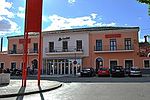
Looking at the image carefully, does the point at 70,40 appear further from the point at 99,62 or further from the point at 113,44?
the point at 113,44

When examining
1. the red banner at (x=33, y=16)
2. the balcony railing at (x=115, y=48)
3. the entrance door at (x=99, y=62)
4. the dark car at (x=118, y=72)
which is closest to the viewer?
the red banner at (x=33, y=16)

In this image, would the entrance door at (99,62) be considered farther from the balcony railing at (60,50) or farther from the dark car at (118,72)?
the dark car at (118,72)

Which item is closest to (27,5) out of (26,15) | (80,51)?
(26,15)

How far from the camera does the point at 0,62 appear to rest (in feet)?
167

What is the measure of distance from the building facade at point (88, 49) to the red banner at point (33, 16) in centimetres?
2278

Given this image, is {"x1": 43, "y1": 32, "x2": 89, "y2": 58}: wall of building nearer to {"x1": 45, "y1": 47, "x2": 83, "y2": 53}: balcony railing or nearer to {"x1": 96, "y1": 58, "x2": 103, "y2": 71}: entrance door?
{"x1": 45, "y1": 47, "x2": 83, "y2": 53}: balcony railing

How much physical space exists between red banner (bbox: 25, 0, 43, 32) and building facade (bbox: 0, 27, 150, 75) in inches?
897

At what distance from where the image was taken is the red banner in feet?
61.0

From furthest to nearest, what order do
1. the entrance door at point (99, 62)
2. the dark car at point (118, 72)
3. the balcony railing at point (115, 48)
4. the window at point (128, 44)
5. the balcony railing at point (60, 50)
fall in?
the balcony railing at point (60, 50)
the entrance door at point (99, 62)
the window at point (128, 44)
the balcony railing at point (115, 48)
the dark car at point (118, 72)

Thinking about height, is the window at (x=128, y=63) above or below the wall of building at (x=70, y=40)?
below

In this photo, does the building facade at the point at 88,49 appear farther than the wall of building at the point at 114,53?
Yes

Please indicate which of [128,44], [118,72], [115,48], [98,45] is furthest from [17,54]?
[118,72]

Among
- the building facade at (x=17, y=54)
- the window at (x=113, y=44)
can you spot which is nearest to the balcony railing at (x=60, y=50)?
the building facade at (x=17, y=54)

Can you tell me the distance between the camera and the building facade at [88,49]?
41094mm
